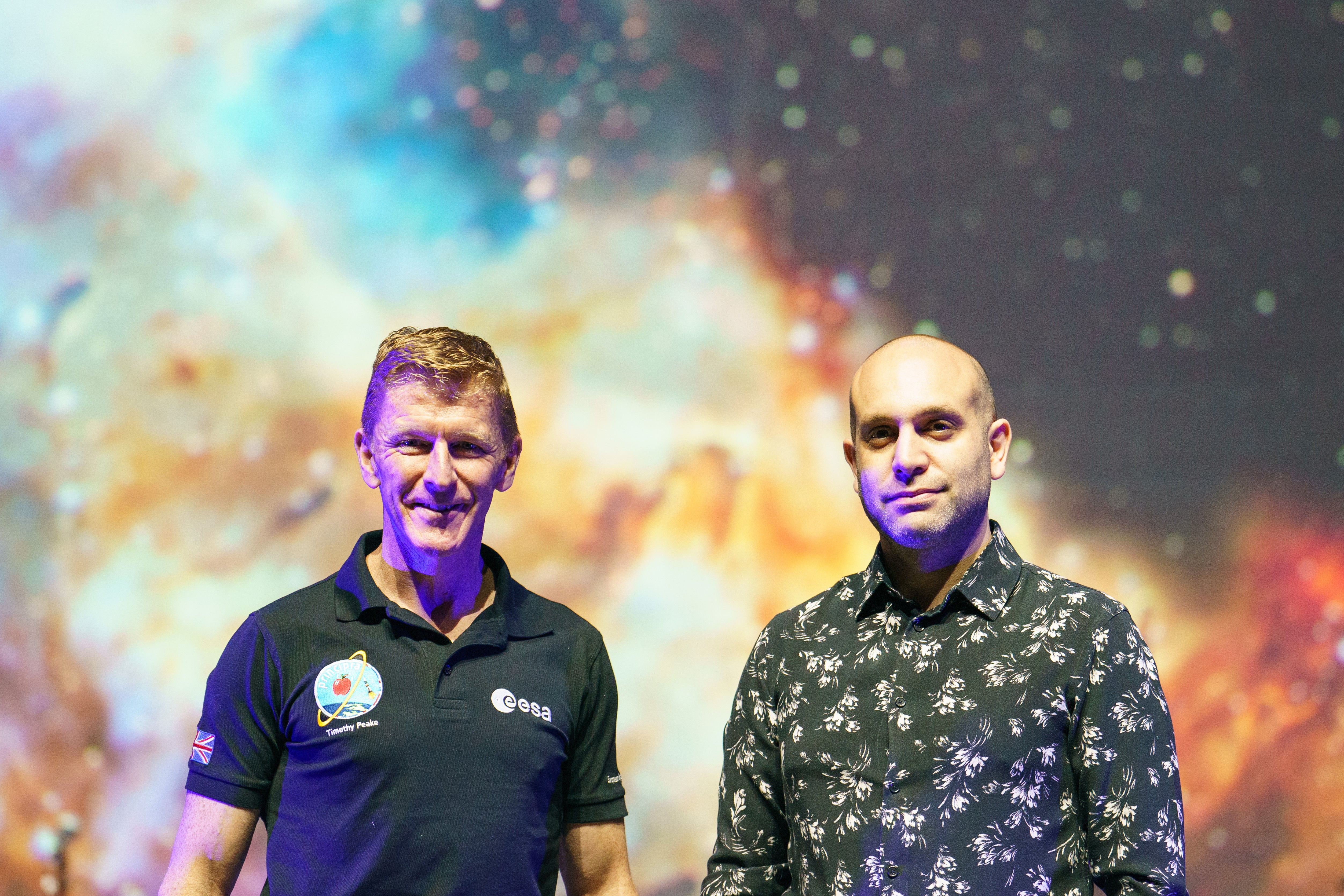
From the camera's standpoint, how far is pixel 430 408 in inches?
80.9

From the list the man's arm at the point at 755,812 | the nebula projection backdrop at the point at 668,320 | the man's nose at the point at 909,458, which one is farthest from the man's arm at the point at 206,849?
the nebula projection backdrop at the point at 668,320

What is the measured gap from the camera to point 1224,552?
409 cm

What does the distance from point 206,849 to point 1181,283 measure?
349 cm

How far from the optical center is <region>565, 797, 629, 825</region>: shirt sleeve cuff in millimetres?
2117

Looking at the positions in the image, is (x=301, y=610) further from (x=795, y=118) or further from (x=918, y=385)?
(x=795, y=118)

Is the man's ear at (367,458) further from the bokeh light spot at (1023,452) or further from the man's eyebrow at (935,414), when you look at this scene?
the bokeh light spot at (1023,452)

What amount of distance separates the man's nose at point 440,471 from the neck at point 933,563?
70cm

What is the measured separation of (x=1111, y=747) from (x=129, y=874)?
3183 mm

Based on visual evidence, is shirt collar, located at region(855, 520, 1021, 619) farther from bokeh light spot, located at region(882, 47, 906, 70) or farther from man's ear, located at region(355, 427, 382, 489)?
bokeh light spot, located at region(882, 47, 906, 70)

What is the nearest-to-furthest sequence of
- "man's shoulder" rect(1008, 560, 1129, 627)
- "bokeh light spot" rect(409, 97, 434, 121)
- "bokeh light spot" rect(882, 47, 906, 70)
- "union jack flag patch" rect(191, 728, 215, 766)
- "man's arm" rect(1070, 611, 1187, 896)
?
"man's arm" rect(1070, 611, 1187, 896), "man's shoulder" rect(1008, 560, 1129, 627), "union jack flag patch" rect(191, 728, 215, 766), "bokeh light spot" rect(409, 97, 434, 121), "bokeh light spot" rect(882, 47, 906, 70)

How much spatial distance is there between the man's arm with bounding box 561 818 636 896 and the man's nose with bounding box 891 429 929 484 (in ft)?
2.54

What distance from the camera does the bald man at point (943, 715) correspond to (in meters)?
1.78

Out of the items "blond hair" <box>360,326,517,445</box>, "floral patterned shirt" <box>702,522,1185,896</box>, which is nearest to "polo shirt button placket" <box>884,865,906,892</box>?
"floral patterned shirt" <box>702,522,1185,896</box>

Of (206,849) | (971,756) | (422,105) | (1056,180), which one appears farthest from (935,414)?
(422,105)
